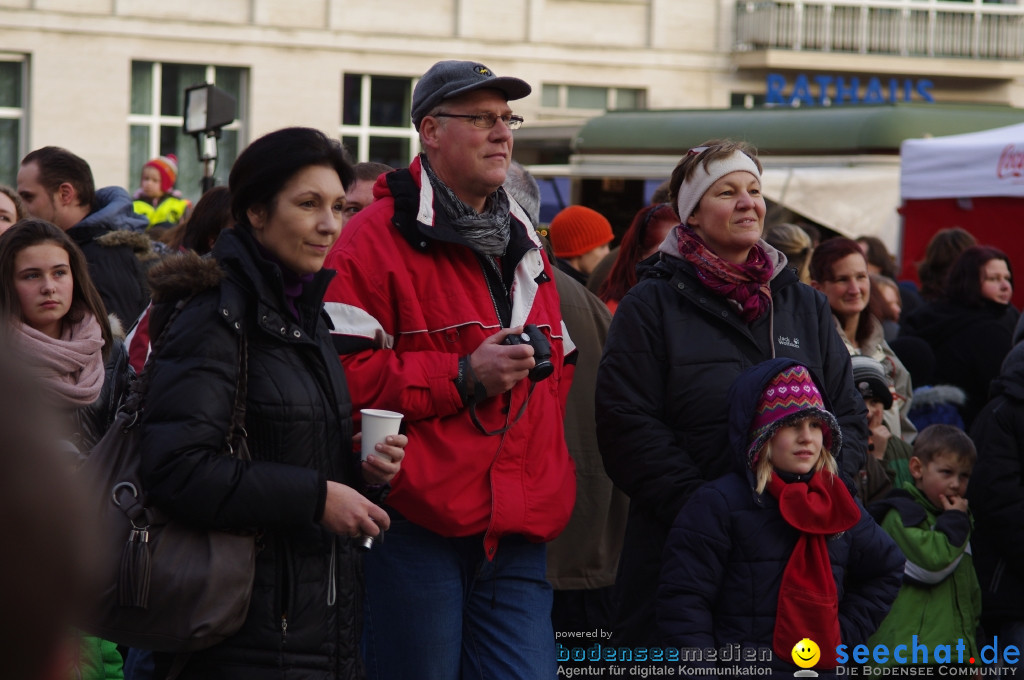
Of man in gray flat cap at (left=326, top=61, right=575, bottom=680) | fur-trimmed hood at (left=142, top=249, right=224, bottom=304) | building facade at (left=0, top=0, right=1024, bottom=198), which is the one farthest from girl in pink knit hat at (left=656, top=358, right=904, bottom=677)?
building facade at (left=0, top=0, right=1024, bottom=198)

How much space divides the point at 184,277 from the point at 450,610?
1142 millimetres

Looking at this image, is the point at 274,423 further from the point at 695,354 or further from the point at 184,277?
the point at 695,354

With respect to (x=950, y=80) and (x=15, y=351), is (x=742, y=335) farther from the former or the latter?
(x=950, y=80)

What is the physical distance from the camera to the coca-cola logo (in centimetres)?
1048

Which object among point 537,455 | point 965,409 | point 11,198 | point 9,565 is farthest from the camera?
Result: point 965,409

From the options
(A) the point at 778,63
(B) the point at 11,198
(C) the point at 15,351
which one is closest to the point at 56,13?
(A) the point at 778,63

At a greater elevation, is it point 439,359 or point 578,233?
point 578,233

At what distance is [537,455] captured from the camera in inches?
142

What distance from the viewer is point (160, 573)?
9.04ft

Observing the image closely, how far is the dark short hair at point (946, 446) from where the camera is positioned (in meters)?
5.58

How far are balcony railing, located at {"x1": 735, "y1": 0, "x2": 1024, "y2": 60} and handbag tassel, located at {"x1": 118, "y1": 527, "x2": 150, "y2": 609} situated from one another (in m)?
26.8

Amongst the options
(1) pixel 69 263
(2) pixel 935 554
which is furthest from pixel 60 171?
(2) pixel 935 554

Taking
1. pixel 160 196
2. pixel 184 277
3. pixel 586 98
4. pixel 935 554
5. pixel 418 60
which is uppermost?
pixel 418 60

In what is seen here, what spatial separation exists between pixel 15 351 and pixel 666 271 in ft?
10.7
